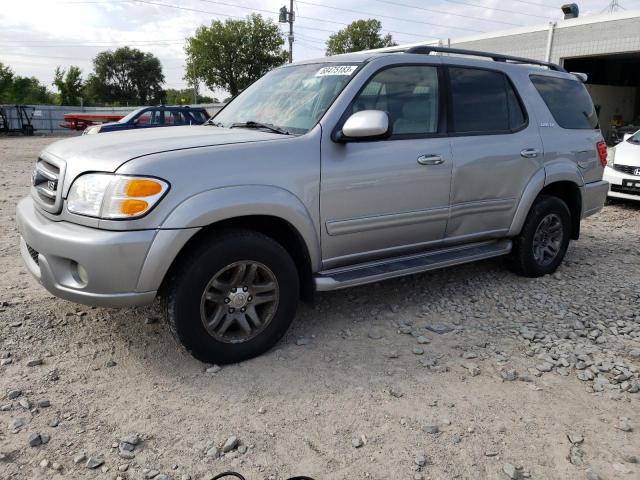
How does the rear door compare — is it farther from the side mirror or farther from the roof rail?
the side mirror

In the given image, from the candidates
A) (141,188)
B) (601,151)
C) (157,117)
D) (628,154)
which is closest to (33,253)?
(141,188)

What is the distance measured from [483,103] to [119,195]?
2.92 metres

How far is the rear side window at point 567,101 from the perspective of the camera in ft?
15.8

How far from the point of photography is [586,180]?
5059 millimetres

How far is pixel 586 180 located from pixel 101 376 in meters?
4.45

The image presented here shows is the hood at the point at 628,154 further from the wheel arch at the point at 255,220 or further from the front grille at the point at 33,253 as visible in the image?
the front grille at the point at 33,253

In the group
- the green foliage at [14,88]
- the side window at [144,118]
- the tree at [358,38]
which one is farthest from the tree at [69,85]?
the side window at [144,118]

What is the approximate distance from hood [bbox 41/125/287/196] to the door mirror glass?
0.43m

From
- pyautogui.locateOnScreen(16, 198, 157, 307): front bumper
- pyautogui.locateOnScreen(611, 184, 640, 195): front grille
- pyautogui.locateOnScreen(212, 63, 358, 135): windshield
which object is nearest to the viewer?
pyautogui.locateOnScreen(16, 198, 157, 307): front bumper

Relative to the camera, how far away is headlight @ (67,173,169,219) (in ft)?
9.02

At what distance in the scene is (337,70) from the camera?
375cm

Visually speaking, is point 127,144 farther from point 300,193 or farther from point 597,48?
point 597,48

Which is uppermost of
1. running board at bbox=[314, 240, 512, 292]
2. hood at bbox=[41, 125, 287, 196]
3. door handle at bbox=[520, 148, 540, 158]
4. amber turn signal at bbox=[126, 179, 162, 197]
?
hood at bbox=[41, 125, 287, 196]

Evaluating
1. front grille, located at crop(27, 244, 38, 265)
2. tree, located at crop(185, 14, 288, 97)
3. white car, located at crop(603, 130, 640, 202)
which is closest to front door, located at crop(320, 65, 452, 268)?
front grille, located at crop(27, 244, 38, 265)
